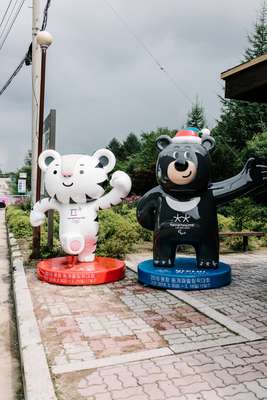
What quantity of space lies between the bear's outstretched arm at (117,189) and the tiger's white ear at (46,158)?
103cm

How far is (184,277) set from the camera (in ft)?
20.3

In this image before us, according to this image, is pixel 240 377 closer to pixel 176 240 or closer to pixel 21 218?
pixel 176 240

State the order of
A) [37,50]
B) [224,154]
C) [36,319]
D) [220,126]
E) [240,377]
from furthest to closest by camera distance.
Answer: [220,126]
[224,154]
[37,50]
[36,319]
[240,377]

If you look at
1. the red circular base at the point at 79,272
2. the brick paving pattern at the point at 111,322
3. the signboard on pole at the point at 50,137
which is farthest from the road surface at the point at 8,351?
the signboard on pole at the point at 50,137

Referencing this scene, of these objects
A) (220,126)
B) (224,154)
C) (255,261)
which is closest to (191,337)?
(255,261)

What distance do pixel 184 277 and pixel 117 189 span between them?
6.03 feet

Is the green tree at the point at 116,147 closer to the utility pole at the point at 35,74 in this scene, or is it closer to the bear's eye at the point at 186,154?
the utility pole at the point at 35,74

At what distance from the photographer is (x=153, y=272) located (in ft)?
20.9

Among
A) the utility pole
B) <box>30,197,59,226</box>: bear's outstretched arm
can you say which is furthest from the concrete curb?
the utility pole

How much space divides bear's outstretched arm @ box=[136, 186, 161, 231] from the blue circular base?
2.53 feet

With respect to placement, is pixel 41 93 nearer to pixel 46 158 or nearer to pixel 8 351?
pixel 46 158

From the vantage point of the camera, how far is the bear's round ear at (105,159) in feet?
23.1

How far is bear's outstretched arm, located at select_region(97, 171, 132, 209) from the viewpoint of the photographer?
6898mm

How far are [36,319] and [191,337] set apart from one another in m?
1.81
